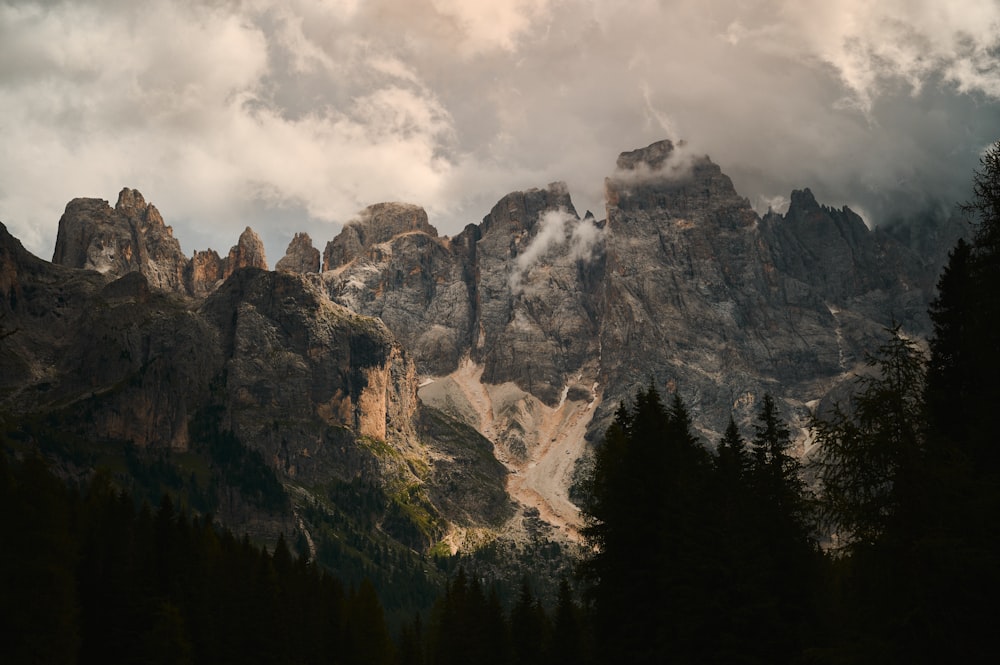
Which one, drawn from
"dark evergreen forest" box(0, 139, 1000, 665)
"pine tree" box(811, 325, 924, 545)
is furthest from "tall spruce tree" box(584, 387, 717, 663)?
"pine tree" box(811, 325, 924, 545)

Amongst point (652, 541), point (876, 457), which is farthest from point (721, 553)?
point (876, 457)

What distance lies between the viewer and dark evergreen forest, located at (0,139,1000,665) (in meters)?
21.5

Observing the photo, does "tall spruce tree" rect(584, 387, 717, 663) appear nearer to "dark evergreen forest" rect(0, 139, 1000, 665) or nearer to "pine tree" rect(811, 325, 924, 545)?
"dark evergreen forest" rect(0, 139, 1000, 665)

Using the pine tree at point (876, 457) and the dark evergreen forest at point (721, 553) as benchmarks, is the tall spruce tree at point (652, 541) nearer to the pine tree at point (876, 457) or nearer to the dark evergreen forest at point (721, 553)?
the dark evergreen forest at point (721, 553)

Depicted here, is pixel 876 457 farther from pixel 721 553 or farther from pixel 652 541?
pixel 652 541

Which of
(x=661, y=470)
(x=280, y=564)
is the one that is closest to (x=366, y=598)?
(x=280, y=564)

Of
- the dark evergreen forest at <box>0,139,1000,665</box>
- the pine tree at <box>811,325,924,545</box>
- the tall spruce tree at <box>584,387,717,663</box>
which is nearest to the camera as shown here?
the dark evergreen forest at <box>0,139,1000,665</box>

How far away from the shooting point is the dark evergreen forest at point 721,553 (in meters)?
21.5

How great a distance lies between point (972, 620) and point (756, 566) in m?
13.3

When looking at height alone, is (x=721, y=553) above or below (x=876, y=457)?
below

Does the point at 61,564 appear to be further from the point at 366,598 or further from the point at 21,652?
the point at 366,598

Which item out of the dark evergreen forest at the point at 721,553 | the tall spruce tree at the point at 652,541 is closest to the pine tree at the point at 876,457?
the dark evergreen forest at the point at 721,553

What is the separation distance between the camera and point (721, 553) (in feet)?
110

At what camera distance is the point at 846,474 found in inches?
918
